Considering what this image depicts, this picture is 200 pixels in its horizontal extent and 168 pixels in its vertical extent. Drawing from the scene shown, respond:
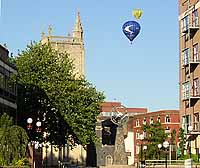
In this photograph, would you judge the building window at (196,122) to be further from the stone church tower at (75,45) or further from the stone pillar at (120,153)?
the stone church tower at (75,45)

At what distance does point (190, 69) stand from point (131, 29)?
2600 centimetres

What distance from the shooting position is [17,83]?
228 feet


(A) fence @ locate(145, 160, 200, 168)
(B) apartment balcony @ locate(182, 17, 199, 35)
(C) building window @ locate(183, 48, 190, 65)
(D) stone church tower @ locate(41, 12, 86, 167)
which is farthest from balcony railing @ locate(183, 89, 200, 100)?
(D) stone church tower @ locate(41, 12, 86, 167)

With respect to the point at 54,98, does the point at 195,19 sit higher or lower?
higher

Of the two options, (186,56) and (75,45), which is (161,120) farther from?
(186,56)

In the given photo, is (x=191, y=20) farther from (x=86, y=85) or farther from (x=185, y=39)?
(x=86, y=85)

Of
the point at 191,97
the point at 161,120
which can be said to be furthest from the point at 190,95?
the point at 161,120

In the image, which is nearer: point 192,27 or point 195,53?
point 192,27

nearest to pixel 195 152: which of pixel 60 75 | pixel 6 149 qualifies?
pixel 60 75

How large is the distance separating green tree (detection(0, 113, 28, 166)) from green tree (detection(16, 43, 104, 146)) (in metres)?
20.6

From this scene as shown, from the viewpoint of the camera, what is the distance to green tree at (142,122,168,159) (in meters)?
80.9

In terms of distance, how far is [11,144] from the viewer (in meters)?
49.7

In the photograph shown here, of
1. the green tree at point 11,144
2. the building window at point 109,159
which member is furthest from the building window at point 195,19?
the building window at point 109,159

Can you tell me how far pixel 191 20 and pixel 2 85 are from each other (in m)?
23.7
